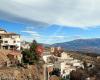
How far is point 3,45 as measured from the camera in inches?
3152

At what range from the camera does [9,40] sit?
272 feet

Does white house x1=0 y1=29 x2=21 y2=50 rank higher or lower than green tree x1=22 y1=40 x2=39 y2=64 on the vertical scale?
higher

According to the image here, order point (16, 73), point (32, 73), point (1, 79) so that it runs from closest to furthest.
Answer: point (1, 79)
point (16, 73)
point (32, 73)

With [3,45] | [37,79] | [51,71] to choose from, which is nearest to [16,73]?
[37,79]

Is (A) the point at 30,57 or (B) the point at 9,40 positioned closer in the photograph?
(A) the point at 30,57

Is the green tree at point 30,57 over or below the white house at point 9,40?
below

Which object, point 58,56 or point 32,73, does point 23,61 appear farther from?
point 58,56

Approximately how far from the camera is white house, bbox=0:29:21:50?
81.2 metres

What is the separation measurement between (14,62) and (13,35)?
29173 millimetres

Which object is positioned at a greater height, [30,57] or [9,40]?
[9,40]

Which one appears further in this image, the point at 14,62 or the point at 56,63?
the point at 56,63

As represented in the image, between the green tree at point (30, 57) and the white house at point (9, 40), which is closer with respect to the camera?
the green tree at point (30, 57)

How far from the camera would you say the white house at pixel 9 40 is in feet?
266

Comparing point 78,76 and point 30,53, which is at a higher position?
point 30,53
